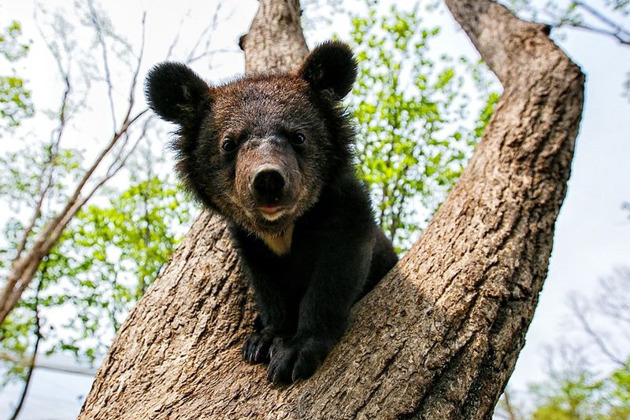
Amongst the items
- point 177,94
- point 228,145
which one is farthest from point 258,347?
point 177,94

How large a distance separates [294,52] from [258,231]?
2.53m

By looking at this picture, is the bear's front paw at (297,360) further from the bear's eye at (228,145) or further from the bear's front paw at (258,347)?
the bear's eye at (228,145)

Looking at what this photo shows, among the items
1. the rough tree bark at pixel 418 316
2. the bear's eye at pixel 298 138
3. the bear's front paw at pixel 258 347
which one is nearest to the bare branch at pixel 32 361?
the rough tree bark at pixel 418 316

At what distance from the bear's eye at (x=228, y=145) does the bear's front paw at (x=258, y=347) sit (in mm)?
1105

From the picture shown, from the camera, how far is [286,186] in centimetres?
227

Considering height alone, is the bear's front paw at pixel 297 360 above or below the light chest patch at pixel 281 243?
below

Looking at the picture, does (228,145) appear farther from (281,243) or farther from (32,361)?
(32,361)

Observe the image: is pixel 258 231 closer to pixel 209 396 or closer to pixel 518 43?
pixel 209 396

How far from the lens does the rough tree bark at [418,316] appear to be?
2.04m

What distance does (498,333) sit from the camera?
7.35 ft

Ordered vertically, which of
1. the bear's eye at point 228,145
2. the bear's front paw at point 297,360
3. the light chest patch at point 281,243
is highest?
the bear's eye at point 228,145

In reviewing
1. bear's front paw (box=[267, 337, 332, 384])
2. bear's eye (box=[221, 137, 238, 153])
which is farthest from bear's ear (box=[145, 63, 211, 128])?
bear's front paw (box=[267, 337, 332, 384])

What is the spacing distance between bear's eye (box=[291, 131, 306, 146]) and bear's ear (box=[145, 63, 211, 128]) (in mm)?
759

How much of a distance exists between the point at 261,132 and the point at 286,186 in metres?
0.47
